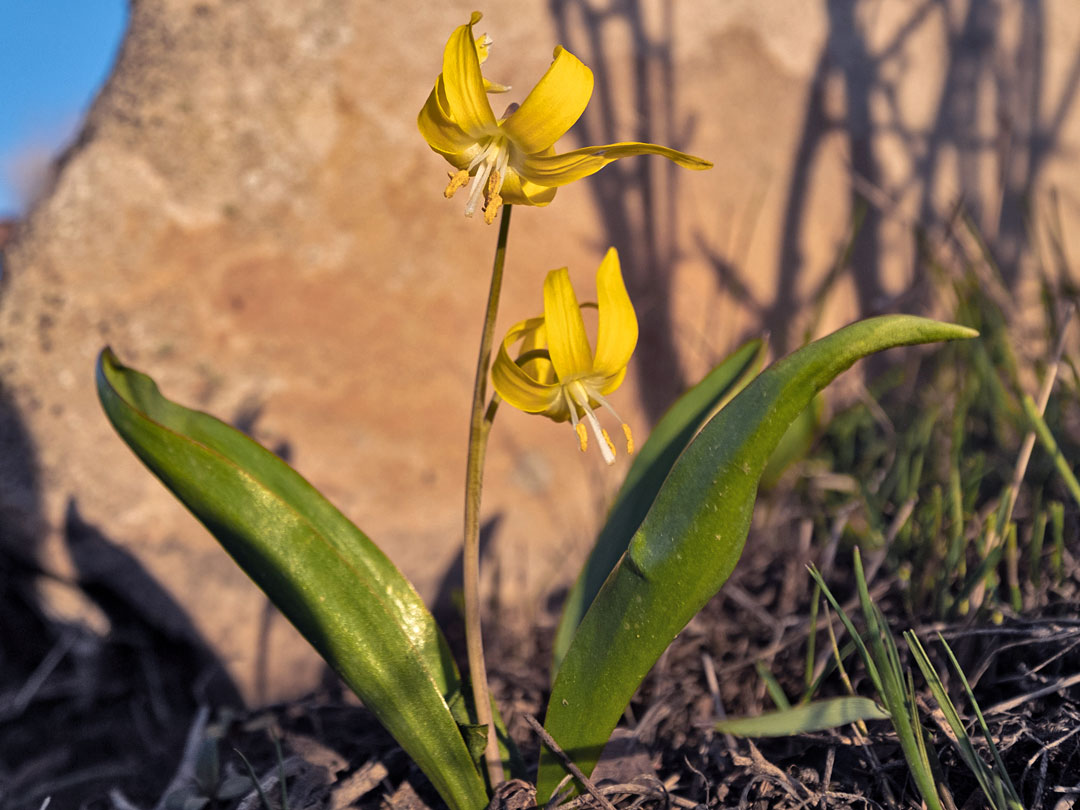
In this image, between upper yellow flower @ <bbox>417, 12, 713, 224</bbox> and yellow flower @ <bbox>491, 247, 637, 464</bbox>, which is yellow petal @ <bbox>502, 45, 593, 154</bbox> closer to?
upper yellow flower @ <bbox>417, 12, 713, 224</bbox>

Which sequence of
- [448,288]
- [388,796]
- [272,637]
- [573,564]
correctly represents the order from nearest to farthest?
[388,796]
[272,637]
[573,564]
[448,288]

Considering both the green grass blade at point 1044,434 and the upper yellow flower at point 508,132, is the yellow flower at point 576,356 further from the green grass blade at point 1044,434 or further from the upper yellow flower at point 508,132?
the green grass blade at point 1044,434

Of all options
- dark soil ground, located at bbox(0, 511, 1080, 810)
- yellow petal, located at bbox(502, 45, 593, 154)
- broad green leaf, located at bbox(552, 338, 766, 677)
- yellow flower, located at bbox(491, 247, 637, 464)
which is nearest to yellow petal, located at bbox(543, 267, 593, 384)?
yellow flower, located at bbox(491, 247, 637, 464)

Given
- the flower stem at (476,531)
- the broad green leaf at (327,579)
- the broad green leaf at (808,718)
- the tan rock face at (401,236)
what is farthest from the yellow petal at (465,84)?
the tan rock face at (401,236)

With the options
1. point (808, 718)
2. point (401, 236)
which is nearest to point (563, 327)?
point (808, 718)

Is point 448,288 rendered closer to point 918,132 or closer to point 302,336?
point 302,336

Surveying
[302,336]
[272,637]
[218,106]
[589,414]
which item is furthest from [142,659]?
Result: [589,414]

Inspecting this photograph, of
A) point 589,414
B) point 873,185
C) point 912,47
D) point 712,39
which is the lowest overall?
point 589,414
